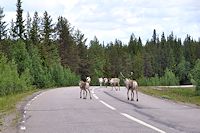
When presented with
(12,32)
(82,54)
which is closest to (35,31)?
(12,32)

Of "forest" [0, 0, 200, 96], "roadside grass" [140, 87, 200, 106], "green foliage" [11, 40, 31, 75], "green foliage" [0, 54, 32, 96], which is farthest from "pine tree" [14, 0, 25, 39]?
"roadside grass" [140, 87, 200, 106]

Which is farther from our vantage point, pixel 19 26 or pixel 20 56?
pixel 19 26

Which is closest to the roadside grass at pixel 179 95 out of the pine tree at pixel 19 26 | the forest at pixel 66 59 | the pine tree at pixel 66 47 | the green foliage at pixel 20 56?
the forest at pixel 66 59

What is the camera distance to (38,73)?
67.0m

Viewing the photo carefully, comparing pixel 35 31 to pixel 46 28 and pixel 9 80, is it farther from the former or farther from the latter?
pixel 9 80

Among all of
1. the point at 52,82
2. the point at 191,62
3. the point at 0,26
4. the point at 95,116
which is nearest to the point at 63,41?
the point at 0,26

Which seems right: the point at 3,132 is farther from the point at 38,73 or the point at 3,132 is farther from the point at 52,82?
the point at 52,82

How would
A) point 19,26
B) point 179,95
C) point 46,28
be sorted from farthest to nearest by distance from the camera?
point 46,28, point 19,26, point 179,95

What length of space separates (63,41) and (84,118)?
101812 mm

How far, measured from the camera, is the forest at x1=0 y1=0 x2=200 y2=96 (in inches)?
2091

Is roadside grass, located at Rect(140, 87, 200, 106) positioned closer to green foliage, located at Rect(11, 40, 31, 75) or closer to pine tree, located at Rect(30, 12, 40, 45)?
green foliage, located at Rect(11, 40, 31, 75)

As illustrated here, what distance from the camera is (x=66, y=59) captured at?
115188mm

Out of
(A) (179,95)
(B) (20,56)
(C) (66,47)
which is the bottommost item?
(A) (179,95)

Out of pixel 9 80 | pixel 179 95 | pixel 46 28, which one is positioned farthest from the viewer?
pixel 46 28
